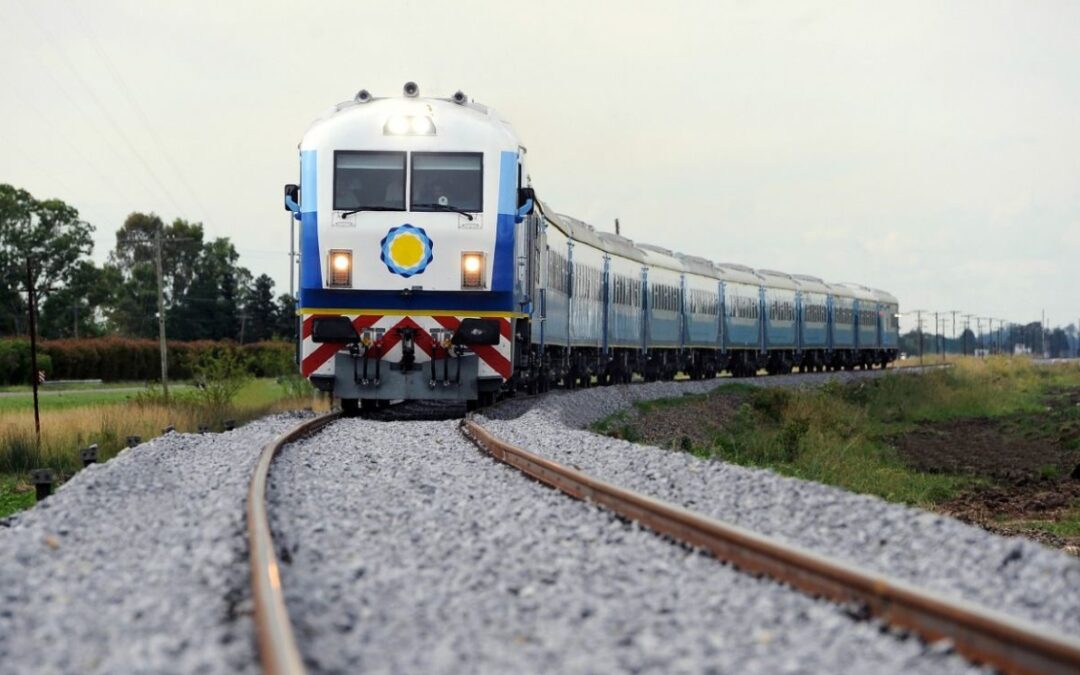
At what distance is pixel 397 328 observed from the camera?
48.5 ft

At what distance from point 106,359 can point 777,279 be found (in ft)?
94.0

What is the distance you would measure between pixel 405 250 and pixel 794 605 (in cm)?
1010

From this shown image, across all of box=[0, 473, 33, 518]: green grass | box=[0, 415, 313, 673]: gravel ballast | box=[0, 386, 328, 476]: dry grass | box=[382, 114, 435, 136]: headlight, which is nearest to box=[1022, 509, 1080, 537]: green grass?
box=[382, 114, 435, 136]: headlight

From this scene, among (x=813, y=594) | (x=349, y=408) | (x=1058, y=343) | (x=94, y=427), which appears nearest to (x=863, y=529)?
(x=813, y=594)

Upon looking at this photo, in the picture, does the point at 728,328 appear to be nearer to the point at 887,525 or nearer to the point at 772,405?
the point at 772,405

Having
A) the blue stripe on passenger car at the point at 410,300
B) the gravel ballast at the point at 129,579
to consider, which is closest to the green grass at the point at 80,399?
the blue stripe on passenger car at the point at 410,300

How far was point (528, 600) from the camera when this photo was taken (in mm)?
5273

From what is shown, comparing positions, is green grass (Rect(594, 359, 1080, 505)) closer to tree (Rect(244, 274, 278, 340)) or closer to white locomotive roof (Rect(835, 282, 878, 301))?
white locomotive roof (Rect(835, 282, 878, 301))

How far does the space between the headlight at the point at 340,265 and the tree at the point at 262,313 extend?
73.0 metres

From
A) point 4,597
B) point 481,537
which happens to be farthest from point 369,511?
point 4,597

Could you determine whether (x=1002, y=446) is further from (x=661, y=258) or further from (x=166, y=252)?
(x=166, y=252)

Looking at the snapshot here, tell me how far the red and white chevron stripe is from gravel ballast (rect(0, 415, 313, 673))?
18.1ft

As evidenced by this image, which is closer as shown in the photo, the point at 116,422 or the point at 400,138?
the point at 400,138

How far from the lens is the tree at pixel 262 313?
86.6 m
